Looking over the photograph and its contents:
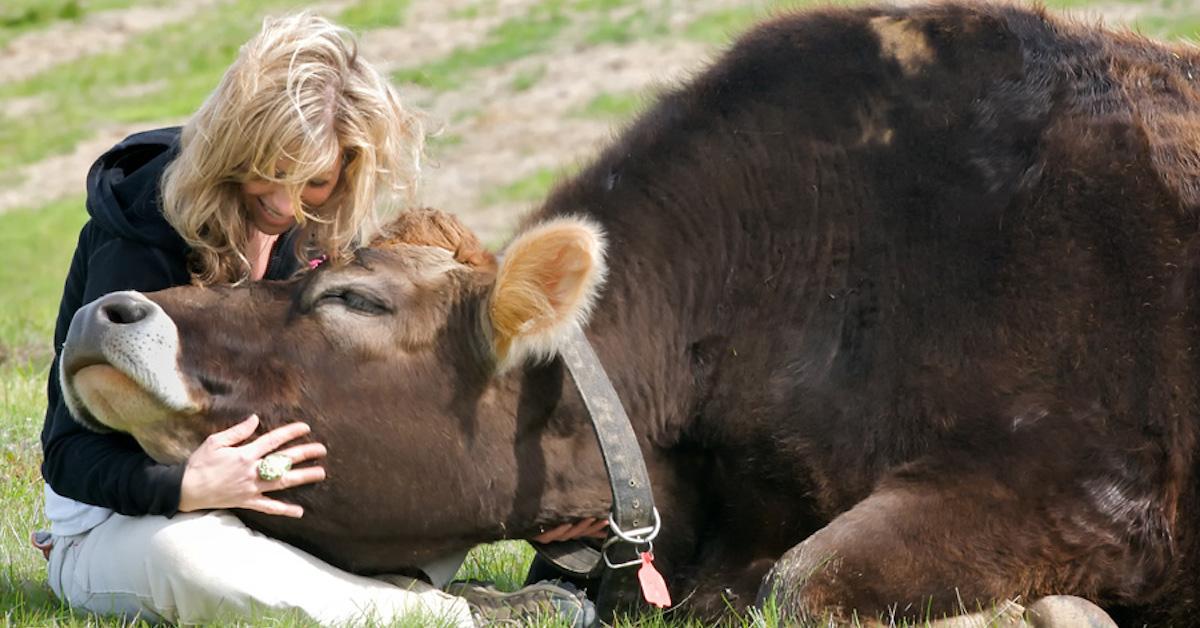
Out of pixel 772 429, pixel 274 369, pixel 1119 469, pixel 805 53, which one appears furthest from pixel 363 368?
pixel 1119 469

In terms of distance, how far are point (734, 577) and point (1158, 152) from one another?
5.78 ft

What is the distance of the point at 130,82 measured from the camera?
31.2m

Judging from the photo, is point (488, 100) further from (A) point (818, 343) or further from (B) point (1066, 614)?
(B) point (1066, 614)

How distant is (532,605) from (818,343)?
3.73 ft

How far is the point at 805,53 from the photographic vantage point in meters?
5.38

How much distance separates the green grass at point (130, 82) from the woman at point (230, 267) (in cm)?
2120

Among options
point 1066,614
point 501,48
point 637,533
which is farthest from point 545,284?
point 501,48

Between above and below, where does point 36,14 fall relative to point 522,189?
below

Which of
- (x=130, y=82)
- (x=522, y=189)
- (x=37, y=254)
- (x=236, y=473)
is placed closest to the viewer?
(x=236, y=473)

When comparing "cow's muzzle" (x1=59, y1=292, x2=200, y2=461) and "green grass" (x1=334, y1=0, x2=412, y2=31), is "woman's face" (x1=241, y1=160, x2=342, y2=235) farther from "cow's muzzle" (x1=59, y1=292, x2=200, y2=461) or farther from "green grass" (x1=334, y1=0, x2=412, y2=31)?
"green grass" (x1=334, y1=0, x2=412, y2=31)

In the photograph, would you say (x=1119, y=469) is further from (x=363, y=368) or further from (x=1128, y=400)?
(x=363, y=368)

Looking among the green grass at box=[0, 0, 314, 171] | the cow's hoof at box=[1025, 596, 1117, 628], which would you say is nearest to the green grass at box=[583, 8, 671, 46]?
the green grass at box=[0, 0, 314, 171]

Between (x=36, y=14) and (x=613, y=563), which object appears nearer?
(x=613, y=563)

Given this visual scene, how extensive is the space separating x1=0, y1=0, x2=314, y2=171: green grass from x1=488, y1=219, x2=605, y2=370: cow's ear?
2179cm
